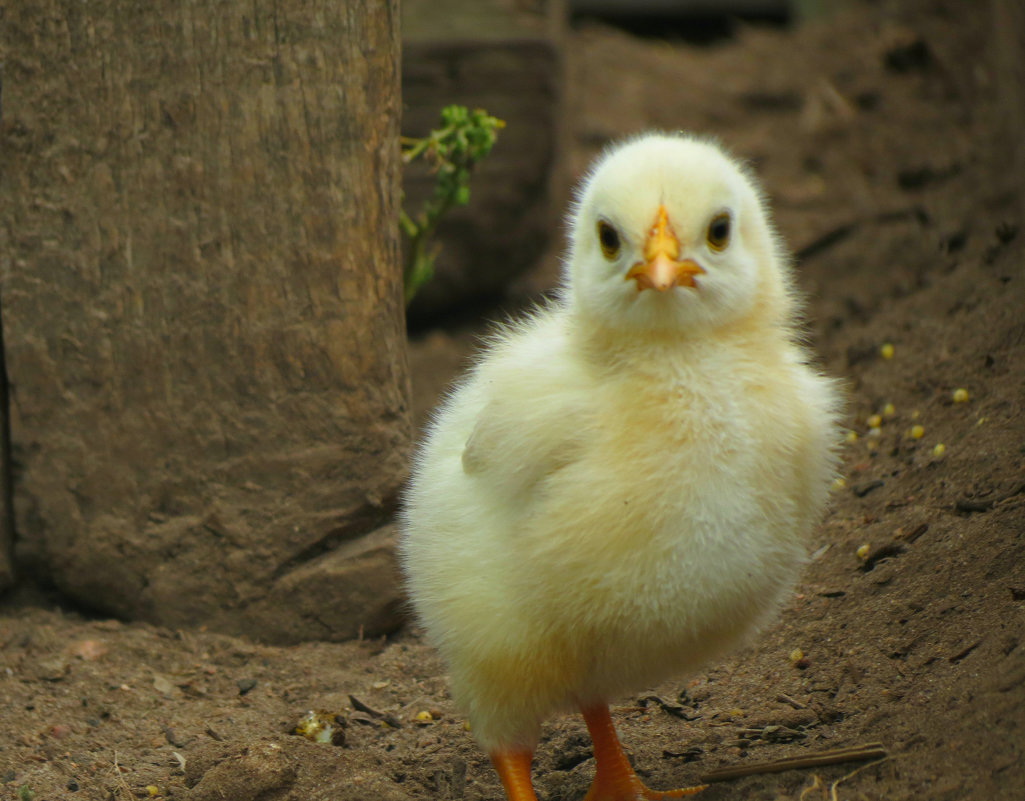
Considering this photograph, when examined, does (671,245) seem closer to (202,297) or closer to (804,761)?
(804,761)

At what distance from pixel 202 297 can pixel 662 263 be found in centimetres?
186

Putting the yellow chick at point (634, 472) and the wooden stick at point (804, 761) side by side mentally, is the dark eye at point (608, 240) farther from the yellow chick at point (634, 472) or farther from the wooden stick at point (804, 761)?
the wooden stick at point (804, 761)

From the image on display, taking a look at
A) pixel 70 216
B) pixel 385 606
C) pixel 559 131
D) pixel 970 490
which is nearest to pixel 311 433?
pixel 385 606

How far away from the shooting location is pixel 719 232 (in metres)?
2.88

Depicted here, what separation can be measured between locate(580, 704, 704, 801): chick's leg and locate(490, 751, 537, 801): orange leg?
197mm

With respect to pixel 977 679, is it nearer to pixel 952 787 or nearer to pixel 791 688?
pixel 952 787

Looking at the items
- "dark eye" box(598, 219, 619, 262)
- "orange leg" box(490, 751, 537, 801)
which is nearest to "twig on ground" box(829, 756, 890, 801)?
"orange leg" box(490, 751, 537, 801)

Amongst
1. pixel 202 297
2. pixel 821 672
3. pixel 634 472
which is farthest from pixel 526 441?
pixel 202 297

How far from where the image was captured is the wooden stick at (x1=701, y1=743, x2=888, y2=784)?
2.87 meters

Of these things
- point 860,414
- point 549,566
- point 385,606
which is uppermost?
point 549,566

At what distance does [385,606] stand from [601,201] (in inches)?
77.9

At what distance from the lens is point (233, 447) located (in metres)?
4.06

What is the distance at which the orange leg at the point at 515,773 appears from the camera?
10.1 ft

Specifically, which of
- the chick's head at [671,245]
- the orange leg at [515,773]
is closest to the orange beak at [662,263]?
the chick's head at [671,245]
